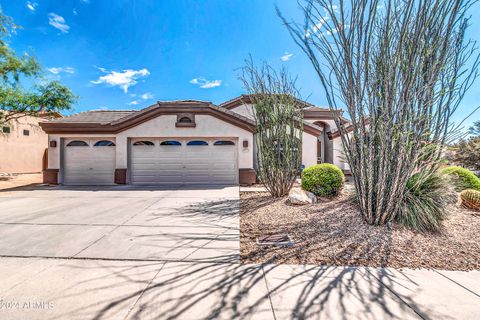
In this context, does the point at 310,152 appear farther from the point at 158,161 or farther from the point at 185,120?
the point at 158,161

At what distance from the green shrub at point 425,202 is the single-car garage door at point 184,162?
25.8 feet

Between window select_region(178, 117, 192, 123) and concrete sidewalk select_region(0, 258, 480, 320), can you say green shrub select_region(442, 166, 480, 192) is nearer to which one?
concrete sidewalk select_region(0, 258, 480, 320)

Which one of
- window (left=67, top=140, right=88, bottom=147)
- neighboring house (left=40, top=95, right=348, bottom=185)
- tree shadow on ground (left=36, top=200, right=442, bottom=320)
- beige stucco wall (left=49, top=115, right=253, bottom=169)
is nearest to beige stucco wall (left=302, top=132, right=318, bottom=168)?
neighboring house (left=40, top=95, right=348, bottom=185)

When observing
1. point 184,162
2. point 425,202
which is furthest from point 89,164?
point 425,202

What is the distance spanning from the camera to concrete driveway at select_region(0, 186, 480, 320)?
2160 millimetres

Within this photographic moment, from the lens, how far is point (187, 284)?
2586mm

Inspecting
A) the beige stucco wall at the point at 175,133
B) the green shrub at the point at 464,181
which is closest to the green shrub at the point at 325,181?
the green shrub at the point at 464,181

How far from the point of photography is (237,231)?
443 cm

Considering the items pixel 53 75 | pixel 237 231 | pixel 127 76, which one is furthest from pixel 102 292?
pixel 127 76

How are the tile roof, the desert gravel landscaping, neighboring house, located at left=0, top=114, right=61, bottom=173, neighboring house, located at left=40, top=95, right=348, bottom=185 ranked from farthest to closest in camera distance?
1. neighboring house, located at left=0, top=114, right=61, bottom=173
2. the tile roof
3. neighboring house, located at left=40, top=95, right=348, bottom=185
4. the desert gravel landscaping

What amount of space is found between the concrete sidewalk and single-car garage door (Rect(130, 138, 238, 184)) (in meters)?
8.38

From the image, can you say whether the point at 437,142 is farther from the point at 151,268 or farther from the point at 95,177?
the point at 95,177

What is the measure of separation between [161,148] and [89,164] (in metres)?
4.05

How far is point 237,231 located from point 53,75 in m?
15.7
